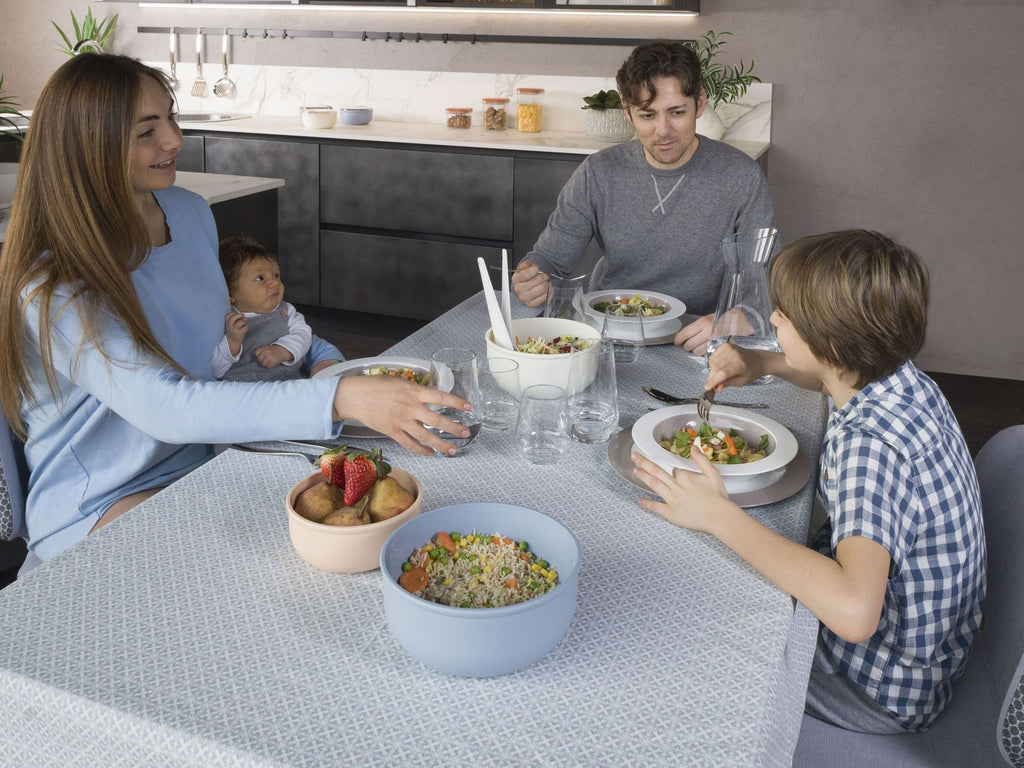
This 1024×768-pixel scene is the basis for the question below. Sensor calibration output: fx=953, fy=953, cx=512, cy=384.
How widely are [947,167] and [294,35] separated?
3.07m

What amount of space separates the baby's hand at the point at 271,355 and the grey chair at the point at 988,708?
120cm

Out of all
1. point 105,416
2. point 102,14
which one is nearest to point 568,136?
point 102,14

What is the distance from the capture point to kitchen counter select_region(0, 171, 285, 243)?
2.98 m

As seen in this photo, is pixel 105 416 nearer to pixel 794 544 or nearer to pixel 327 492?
pixel 327 492

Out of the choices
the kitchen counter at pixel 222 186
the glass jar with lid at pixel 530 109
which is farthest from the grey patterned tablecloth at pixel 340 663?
the glass jar with lid at pixel 530 109

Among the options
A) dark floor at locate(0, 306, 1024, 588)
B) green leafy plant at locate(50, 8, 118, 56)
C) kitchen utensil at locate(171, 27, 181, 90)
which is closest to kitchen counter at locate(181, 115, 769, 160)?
kitchen utensil at locate(171, 27, 181, 90)

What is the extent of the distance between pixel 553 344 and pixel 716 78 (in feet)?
9.17

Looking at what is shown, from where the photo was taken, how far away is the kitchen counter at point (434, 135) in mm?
3859

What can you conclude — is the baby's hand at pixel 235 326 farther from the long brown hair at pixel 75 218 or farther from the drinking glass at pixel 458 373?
the drinking glass at pixel 458 373

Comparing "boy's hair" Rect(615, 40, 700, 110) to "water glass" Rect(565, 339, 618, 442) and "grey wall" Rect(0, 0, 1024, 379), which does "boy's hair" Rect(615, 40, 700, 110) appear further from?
"grey wall" Rect(0, 0, 1024, 379)

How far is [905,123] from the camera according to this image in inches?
155

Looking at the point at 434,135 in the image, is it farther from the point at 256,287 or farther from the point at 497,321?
the point at 497,321

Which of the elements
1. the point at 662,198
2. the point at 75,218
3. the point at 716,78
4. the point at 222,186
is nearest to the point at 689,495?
the point at 75,218

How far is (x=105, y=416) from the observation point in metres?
1.48
